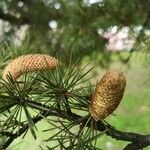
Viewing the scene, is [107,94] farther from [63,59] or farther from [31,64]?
[63,59]

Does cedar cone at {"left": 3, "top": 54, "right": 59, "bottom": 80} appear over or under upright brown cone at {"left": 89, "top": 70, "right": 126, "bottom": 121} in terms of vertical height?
over

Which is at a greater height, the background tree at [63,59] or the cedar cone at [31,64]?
the cedar cone at [31,64]

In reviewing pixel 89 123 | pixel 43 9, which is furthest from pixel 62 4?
pixel 89 123

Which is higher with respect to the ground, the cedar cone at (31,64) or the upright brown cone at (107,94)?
the cedar cone at (31,64)
